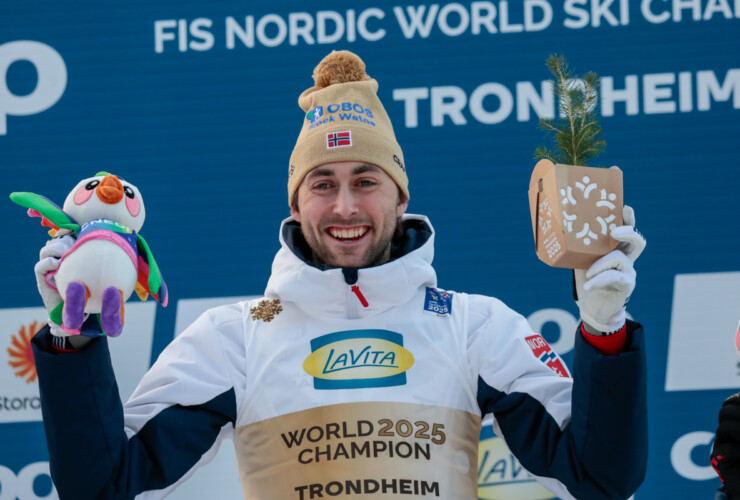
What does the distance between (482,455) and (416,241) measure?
93cm

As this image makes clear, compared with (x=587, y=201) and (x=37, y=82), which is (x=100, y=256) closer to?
(x=587, y=201)

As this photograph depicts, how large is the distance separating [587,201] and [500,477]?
1.32 metres

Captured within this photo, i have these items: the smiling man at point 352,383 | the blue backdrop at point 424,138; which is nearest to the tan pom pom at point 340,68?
the smiling man at point 352,383

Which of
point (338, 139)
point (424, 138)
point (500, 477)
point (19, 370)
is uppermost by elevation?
point (424, 138)

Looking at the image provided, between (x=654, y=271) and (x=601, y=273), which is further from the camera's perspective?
(x=654, y=271)

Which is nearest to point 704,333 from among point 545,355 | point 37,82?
point 545,355

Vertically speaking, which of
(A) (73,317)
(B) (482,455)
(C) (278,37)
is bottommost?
(B) (482,455)

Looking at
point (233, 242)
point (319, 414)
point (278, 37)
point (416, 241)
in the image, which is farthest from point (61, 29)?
point (319, 414)

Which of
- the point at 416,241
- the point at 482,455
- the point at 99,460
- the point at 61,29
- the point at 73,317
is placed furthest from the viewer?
the point at 61,29

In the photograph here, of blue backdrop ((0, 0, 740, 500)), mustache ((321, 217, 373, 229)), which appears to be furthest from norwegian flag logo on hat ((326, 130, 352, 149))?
blue backdrop ((0, 0, 740, 500))

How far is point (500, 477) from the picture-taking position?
2.68m

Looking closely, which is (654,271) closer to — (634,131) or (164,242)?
(634,131)

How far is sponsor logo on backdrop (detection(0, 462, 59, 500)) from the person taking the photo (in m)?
2.79

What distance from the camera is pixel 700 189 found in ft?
8.95
